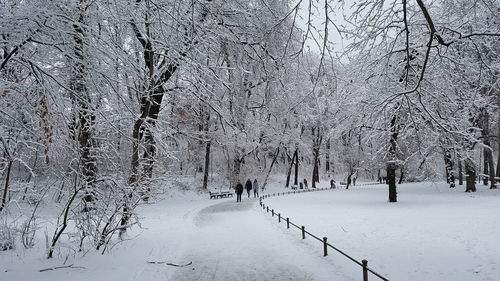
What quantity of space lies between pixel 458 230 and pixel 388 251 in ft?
14.0

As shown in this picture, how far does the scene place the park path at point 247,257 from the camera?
22.3 feet

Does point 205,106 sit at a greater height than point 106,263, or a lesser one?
greater

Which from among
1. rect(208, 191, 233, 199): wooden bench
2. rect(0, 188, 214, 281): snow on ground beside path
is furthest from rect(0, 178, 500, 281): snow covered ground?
rect(208, 191, 233, 199): wooden bench

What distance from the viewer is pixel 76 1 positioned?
431 centimetres

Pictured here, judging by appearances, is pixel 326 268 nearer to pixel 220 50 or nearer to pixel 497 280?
pixel 497 280

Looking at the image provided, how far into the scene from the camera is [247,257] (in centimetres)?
816

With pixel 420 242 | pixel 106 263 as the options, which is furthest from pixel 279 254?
pixel 420 242

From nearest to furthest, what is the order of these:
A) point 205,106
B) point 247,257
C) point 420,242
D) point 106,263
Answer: point 106,263 < point 247,257 < point 205,106 < point 420,242

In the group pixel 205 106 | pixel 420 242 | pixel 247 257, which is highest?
pixel 205 106

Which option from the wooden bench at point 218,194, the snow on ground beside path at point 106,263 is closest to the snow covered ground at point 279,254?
the snow on ground beside path at point 106,263

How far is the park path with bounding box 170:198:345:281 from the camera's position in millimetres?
6797

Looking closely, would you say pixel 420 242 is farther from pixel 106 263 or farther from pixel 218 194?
pixel 218 194

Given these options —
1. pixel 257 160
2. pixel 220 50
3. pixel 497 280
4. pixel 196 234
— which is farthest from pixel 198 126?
pixel 497 280

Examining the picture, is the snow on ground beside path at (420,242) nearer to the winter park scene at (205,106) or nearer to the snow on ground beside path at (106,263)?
the winter park scene at (205,106)
